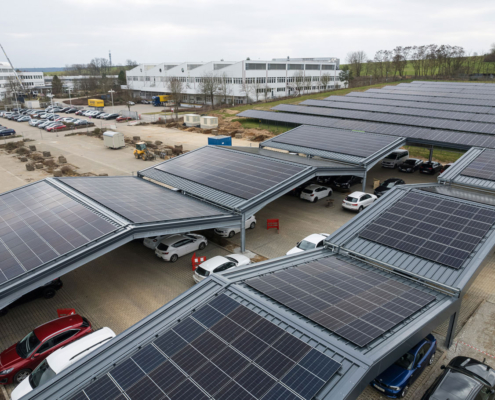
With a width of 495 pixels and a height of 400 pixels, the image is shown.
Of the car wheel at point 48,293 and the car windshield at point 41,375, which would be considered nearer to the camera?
the car windshield at point 41,375

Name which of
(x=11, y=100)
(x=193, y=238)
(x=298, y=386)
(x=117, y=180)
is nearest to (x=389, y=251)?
(x=298, y=386)

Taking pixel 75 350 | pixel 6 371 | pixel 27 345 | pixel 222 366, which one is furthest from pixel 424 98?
pixel 6 371

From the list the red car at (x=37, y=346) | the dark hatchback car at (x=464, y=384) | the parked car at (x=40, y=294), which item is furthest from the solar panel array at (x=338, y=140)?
the red car at (x=37, y=346)

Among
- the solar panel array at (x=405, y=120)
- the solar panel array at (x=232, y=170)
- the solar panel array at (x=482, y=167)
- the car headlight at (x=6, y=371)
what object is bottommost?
the car headlight at (x=6, y=371)

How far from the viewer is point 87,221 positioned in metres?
14.9

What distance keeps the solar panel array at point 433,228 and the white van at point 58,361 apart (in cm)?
1056

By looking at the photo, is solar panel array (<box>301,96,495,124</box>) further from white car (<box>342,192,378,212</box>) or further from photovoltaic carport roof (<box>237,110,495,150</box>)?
white car (<box>342,192,378,212</box>)

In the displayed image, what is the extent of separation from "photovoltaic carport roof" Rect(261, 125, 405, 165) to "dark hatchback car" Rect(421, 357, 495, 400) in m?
16.6

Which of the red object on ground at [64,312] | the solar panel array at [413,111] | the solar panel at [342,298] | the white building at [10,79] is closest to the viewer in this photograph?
the solar panel at [342,298]

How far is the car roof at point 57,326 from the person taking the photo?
12227 millimetres

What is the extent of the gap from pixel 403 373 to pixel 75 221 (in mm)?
13674

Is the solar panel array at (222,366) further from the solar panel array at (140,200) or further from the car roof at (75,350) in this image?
the solar panel array at (140,200)

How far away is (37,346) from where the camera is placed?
11.8 metres

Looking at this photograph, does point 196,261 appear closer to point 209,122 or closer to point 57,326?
point 57,326
